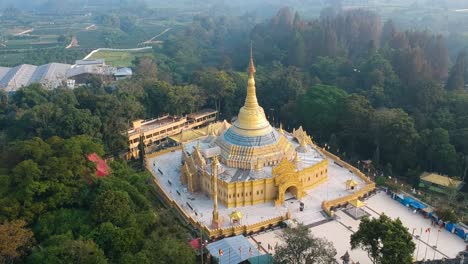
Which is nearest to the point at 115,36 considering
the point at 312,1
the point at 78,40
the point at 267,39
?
the point at 78,40

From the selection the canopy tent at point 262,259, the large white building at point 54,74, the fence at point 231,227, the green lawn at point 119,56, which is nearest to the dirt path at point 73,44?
the green lawn at point 119,56

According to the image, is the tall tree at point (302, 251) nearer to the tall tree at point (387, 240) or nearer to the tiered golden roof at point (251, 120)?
the tall tree at point (387, 240)

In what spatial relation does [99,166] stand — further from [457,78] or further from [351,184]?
[457,78]

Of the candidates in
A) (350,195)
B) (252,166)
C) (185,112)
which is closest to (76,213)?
(252,166)

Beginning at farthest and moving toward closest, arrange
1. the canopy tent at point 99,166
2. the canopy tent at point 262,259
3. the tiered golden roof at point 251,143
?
the tiered golden roof at point 251,143 < the canopy tent at point 99,166 < the canopy tent at point 262,259

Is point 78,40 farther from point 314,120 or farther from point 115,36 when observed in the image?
point 314,120
